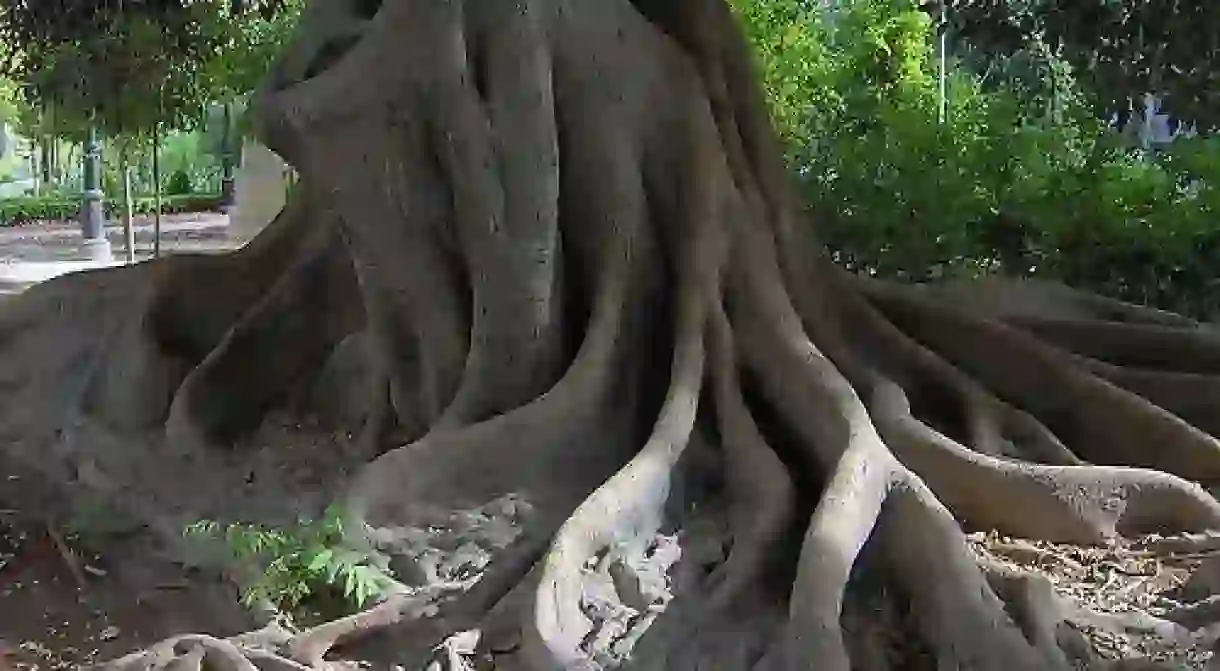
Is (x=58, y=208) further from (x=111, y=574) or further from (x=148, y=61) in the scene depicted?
(x=111, y=574)

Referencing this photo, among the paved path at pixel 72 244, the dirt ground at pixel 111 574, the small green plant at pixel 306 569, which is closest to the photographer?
the small green plant at pixel 306 569

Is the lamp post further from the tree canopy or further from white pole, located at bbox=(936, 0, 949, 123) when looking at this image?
the tree canopy

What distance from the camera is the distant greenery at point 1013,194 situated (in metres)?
7.39

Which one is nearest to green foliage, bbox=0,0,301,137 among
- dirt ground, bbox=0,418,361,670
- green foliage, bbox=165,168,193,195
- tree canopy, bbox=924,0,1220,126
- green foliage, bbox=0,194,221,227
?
dirt ground, bbox=0,418,361,670

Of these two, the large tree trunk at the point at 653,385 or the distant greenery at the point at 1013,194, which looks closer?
the large tree trunk at the point at 653,385

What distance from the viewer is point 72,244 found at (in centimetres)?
1939

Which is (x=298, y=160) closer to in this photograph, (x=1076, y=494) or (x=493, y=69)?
(x=493, y=69)

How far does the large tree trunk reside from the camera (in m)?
3.54

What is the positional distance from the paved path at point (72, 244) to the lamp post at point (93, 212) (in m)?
0.15

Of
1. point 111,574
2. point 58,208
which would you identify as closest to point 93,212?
point 58,208

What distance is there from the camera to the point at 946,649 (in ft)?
11.1

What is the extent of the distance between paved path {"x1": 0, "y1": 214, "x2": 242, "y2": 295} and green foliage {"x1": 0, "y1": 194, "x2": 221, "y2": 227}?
0.39 meters

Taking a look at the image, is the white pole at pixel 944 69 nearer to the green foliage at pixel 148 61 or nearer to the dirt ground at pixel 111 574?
the dirt ground at pixel 111 574

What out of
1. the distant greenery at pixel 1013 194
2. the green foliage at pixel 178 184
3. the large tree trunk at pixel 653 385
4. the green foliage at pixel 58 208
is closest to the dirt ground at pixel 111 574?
the large tree trunk at pixel 653 385
